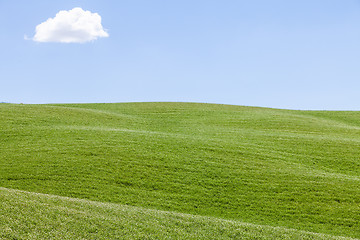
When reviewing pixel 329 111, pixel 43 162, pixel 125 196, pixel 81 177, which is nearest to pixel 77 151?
pixel 43 162

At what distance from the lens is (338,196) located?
1622 cm

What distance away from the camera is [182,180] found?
16.9m

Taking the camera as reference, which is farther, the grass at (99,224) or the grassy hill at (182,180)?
the grassy hill at (182,180)

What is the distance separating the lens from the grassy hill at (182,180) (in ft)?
36.2

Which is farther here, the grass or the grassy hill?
the grassy hill

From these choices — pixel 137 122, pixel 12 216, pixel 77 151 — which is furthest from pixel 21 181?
pixel 137 122

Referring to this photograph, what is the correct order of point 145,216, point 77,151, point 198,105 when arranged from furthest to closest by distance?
point 198,105
point 77,151
point 145,216

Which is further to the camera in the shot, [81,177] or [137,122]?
[137,122]

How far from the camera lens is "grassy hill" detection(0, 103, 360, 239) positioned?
1105 cm

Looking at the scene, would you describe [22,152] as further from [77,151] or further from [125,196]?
[125,196]

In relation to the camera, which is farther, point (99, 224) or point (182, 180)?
point (182, 180)

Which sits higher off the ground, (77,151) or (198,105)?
(198,105)

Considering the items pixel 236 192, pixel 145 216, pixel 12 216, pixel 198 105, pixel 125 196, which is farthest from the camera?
pixel 198 105

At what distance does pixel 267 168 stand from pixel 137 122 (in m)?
17.2
